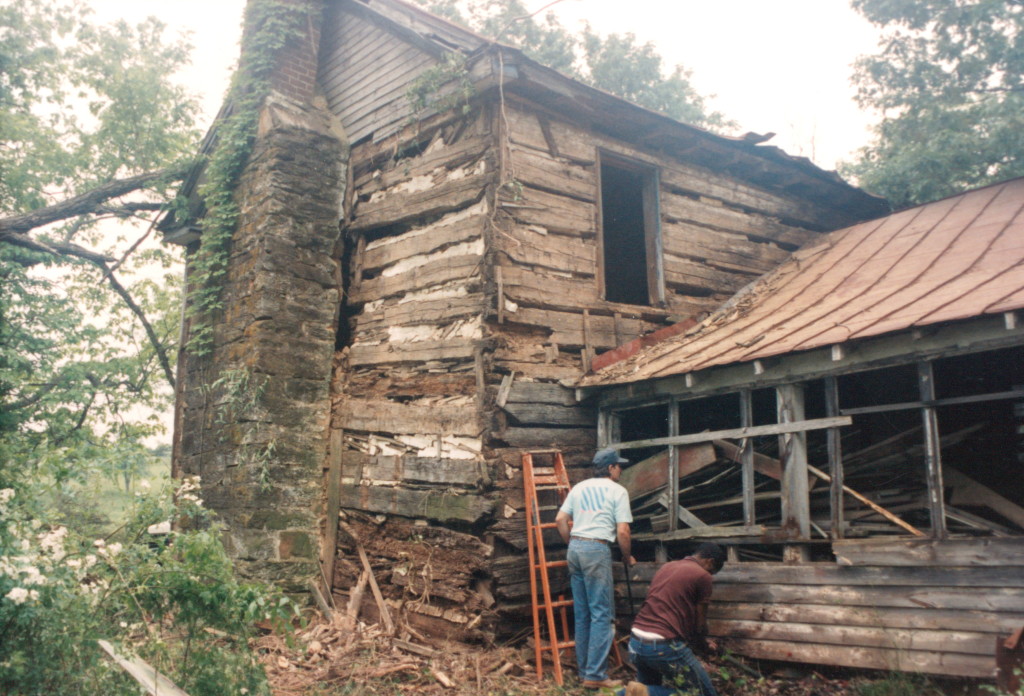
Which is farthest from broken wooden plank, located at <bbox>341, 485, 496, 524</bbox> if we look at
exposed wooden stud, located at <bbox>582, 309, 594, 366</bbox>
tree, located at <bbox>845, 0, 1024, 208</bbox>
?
tree, located at <bbox>845, 0, 1024, 208</bbox>

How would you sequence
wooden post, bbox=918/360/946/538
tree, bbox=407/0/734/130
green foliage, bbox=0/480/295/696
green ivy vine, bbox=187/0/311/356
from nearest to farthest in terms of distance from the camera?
green foliage, bbox=0/480/295/696 < wooden post, bbox=918/360/946/538 < green ivy vine, bbox=187/0/311/356 < tree, bbox=407/0/734/130

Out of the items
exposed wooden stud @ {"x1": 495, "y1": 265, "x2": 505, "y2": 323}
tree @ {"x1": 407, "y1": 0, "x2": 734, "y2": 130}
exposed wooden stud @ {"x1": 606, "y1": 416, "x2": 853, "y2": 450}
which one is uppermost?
tree @ {"x1": 407, "y1": 0, "x2": 734, "y2": 130}

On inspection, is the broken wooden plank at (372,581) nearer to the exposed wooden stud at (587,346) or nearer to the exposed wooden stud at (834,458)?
the exposed wooden stud at (587,346)

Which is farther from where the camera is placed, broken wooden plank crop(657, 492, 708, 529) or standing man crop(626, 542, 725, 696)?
broken wooden plank crop(657, 492, 708, 529)

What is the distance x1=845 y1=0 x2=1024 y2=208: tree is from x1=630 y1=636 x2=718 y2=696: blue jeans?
10.2 metres

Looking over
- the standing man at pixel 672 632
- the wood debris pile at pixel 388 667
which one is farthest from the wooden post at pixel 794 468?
the wood debris pile at pixel 388 667

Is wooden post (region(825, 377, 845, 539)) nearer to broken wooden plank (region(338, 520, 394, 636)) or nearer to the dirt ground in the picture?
the dirt ground

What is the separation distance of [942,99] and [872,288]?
783cm

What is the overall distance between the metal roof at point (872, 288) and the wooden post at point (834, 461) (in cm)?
46

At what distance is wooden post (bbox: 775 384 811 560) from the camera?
6.15 meters

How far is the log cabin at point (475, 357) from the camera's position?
261 inches

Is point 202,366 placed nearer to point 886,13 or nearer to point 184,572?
point 184,572

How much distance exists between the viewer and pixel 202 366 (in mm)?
8805

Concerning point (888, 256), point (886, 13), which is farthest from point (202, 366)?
point (886, 13)
